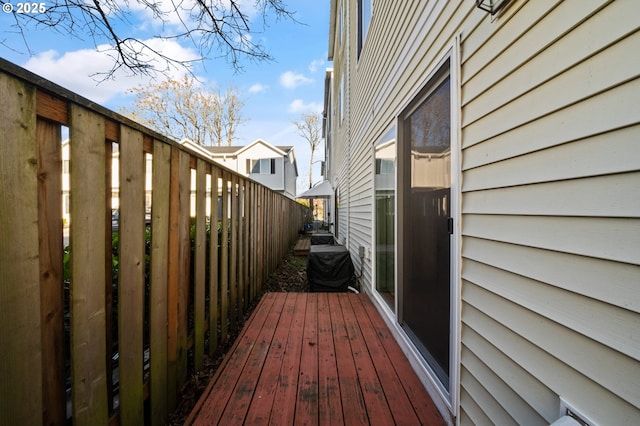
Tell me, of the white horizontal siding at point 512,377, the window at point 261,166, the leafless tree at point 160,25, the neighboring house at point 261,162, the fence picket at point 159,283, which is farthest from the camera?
the window at point 261,166

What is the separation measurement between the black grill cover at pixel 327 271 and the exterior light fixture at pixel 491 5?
3.66 m

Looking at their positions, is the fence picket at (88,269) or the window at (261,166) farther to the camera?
the window at (261,166)

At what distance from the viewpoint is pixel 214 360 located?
7.93 ft

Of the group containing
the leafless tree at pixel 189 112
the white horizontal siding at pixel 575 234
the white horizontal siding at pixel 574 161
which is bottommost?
the white horizontal siding at pixel 575 234

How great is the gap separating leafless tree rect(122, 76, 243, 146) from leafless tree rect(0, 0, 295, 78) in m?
14.9

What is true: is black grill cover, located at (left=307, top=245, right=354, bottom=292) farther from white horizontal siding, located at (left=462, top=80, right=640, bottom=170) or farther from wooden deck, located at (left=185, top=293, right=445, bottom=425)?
white horizontal siding, located at (left=462, top=80, right=640, bottom=170)

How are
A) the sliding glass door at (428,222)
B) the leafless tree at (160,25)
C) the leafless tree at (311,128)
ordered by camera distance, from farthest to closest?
the leafless tree at (311,128) → the leafless tree at (160,25) → the sliding glass door at (428,222)

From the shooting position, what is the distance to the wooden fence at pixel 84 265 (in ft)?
2.83

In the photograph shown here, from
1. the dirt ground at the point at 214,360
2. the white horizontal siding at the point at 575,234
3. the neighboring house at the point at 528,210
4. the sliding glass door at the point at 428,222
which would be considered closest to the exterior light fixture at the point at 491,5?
the neighboring house at the point at 528,210

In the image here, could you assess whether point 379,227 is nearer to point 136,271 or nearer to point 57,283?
point 136,271

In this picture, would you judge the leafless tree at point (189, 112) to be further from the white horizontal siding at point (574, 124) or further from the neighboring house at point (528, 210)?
the white horizontal siding at point (574, 124)

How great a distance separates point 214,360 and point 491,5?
Answer: 3.09 metres

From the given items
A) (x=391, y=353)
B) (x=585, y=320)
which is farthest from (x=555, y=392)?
(x=391, y=353)

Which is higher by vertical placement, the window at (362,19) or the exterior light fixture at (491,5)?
the window at (362,19)
